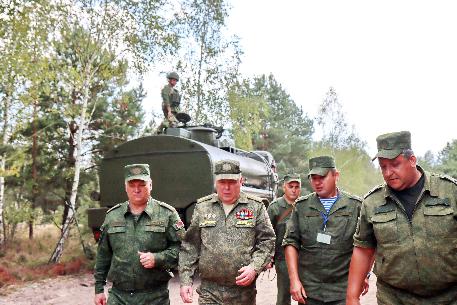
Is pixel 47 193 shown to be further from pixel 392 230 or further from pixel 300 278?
pixel 392 230

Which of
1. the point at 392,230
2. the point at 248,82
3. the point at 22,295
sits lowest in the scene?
the point at 22,295

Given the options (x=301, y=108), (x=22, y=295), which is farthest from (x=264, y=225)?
(x=301, y=108)

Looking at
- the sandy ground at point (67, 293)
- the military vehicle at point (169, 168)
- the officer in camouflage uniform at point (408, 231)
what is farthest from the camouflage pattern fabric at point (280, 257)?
the officer in camouflage uniform at point (408, 231)

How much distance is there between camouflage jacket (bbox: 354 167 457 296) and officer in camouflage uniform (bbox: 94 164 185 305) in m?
1.67

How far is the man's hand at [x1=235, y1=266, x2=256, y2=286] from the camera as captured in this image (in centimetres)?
357

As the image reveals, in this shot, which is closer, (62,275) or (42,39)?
(62,275)

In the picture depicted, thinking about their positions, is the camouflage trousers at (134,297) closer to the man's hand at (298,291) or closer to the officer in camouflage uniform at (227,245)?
the officer in camouflage uniform at (227,245)

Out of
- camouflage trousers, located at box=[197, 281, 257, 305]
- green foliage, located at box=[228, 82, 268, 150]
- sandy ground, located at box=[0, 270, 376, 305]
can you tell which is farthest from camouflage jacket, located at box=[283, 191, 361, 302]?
green foliage, located at box=[228, 82, 268, 150]

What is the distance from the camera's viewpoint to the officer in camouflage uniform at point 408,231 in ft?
9.07

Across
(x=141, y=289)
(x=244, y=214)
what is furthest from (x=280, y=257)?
(x=141, y=289)

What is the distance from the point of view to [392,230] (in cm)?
291

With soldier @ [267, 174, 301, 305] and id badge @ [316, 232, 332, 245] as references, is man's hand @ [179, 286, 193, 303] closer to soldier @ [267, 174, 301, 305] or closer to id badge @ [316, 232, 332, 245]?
id badge @ [316, 232, 332, 245]

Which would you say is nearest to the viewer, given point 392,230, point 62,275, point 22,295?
point 392,230

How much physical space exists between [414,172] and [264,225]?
1.34 m
